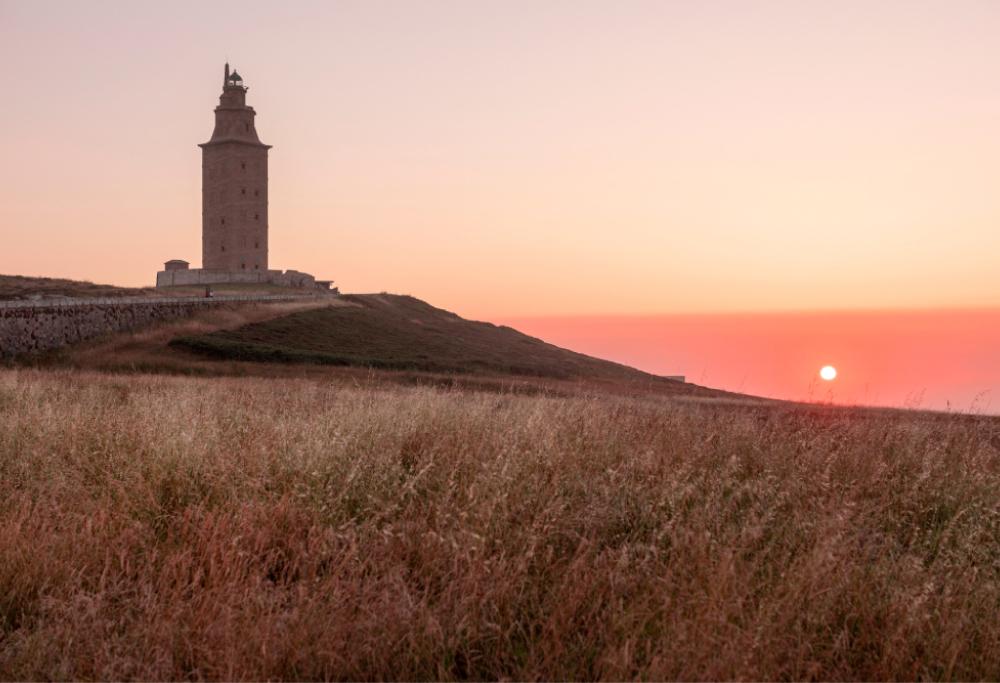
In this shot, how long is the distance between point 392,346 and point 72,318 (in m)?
15.4

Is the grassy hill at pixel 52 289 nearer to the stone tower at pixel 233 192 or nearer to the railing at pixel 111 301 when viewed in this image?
the railing at pixel 111 301

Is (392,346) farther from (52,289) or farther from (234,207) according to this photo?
(234,207)

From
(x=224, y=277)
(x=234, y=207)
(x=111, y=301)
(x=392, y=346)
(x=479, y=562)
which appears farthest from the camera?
(x=234, y=207)

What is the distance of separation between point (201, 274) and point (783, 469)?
72.0m

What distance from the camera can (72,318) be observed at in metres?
33.5

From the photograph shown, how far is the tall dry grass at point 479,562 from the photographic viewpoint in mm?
3887

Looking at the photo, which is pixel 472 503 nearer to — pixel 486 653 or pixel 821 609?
pixel 486 653

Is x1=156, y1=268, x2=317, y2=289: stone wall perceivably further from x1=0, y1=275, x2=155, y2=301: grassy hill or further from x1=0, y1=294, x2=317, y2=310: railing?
x1=0, y1=294, x2=317, y2=310: railing

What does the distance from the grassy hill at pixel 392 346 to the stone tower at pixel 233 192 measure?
18.7m

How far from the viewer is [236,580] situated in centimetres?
439

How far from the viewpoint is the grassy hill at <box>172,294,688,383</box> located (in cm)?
3388

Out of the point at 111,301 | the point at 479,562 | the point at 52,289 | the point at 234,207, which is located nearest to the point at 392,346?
the point at 111,301

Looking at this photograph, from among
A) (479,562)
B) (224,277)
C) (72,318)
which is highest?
(224,277)

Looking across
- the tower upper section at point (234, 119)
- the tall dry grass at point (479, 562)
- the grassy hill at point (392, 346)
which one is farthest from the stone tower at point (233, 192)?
the tall dry grass at point (479, 562)
